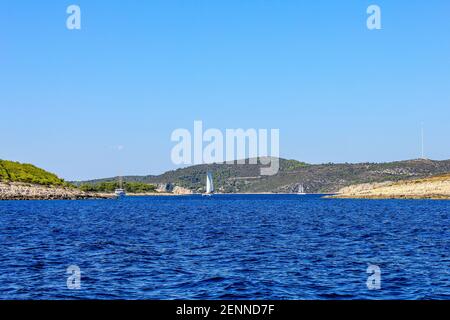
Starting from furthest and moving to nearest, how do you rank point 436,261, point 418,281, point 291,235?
point 291,235 → point 436,261 → point 418,281

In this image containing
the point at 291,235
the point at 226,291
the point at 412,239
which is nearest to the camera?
the point at 226,291

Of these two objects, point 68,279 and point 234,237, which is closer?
point 68,279

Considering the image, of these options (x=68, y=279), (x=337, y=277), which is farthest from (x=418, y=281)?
(x=68, y=279)

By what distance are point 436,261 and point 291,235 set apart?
92.7ft

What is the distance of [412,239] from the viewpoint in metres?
66.1

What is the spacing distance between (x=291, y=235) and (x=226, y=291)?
4139 cm
